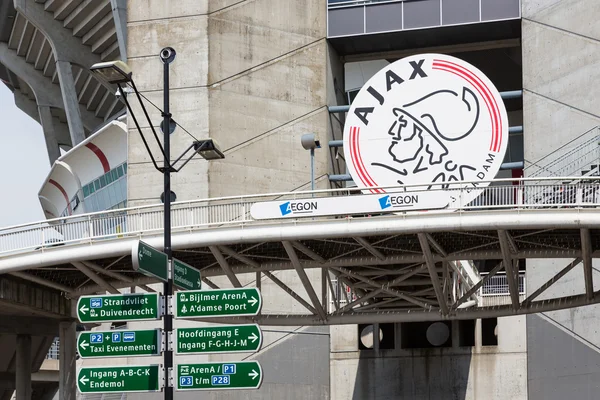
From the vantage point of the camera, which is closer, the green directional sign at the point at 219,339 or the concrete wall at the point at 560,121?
the green directional sign at the point at 219,339

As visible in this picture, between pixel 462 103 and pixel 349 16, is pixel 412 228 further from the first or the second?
pixel 349 16

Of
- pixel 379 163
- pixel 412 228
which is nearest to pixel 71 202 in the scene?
pixel 379 163

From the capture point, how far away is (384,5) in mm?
62531

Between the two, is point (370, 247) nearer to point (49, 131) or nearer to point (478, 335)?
point (478, 335)

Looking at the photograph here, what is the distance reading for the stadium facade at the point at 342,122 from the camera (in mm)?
55156

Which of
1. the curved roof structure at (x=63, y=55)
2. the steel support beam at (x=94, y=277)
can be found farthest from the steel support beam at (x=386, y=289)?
the curved roof structure at (x=63, y=55)

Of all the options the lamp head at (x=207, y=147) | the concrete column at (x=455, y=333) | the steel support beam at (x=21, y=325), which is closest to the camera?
the lamp head at (x=207, y=147)

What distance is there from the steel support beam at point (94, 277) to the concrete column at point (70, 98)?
101 ft

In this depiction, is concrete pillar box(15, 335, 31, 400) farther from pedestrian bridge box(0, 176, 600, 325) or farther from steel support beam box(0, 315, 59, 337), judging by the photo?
pedestrian bridge box(0, 176, 600, 325)

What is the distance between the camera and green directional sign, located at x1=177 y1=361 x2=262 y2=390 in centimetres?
2442

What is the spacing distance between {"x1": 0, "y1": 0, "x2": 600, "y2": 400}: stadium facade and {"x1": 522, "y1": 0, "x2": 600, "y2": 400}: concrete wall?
61 mm

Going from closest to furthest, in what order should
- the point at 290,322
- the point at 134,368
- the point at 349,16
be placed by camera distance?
the point at 134,368 < the point at 290,322 < the point at 349,16

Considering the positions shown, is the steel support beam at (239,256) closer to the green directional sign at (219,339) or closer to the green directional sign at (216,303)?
the green directional sign at (216,303)

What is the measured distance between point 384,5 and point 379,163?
1330 centimetres
